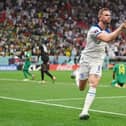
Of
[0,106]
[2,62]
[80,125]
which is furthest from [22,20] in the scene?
[80,125]

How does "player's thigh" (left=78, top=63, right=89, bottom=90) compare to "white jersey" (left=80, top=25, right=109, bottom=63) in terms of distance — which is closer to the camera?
"white jersey" (left=80, top=25, right=109, bottom=63)

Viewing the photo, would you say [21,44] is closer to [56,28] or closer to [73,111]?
[56,28]

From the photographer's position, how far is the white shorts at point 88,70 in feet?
36.6

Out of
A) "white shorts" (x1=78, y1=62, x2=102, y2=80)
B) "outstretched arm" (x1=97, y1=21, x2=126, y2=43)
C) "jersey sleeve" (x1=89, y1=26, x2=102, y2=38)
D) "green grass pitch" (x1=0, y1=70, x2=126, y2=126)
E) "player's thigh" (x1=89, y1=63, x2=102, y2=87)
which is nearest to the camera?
"outstretched arm" (x1=97, y1=21, x2=126, y2=43)

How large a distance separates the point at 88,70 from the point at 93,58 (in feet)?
1.02

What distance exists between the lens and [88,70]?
11.4 m

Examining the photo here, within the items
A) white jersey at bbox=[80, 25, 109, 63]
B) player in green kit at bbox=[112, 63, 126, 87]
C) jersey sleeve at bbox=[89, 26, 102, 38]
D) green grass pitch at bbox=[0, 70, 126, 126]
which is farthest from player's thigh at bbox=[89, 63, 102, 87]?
player in green kit at bbox=[112, 63, 126, 87]

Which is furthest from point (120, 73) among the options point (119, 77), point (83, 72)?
point (83, 72)

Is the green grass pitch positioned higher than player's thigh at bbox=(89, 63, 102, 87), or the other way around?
player's thigh at bbox=(89, 63, 102, 87)

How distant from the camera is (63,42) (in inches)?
1737

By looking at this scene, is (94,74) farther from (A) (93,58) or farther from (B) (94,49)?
(B) (94,49)

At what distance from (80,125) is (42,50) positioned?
15.1m

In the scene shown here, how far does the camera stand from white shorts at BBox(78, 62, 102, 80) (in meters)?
11.2

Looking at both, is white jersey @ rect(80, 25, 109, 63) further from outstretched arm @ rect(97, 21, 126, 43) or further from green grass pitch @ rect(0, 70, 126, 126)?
green grass pitch @ rect(0, 70, 126, 126)
